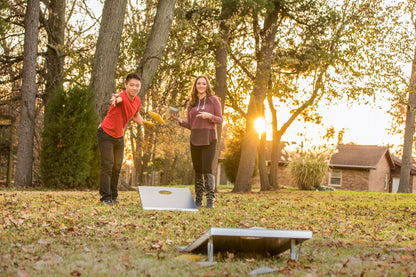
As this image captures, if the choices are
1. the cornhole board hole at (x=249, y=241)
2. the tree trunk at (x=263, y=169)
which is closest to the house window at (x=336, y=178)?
the tree trunk at (x=263, y=169)

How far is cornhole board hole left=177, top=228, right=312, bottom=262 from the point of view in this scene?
351 centimetres

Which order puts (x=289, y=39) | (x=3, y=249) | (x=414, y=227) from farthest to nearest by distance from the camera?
(x=289, y=39), (x=414, y=227), (x=3, y=249)

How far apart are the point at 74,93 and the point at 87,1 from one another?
22.1 ft

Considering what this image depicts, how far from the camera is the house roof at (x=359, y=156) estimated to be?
32656mm

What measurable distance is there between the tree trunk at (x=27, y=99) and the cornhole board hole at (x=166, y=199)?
7018 mm

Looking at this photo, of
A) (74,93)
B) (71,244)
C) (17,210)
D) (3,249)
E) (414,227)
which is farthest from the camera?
(74,93)

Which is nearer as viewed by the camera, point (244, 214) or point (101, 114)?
point (244, 214)

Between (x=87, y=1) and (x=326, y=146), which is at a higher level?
(x=87, y=1)

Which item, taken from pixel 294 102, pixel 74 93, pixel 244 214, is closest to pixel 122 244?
pixel 244 214

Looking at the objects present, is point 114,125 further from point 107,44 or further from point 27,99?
point 27,99

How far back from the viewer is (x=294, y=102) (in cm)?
1766

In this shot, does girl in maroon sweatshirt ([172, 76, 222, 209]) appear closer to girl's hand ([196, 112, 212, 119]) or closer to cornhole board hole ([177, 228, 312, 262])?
girl's hand ([196, 112, 212, 119])

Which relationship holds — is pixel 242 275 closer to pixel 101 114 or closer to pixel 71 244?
pixel 71 244

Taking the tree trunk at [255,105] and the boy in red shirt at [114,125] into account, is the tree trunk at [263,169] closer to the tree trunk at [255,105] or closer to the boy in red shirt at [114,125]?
the tree trunk at [255,105]
